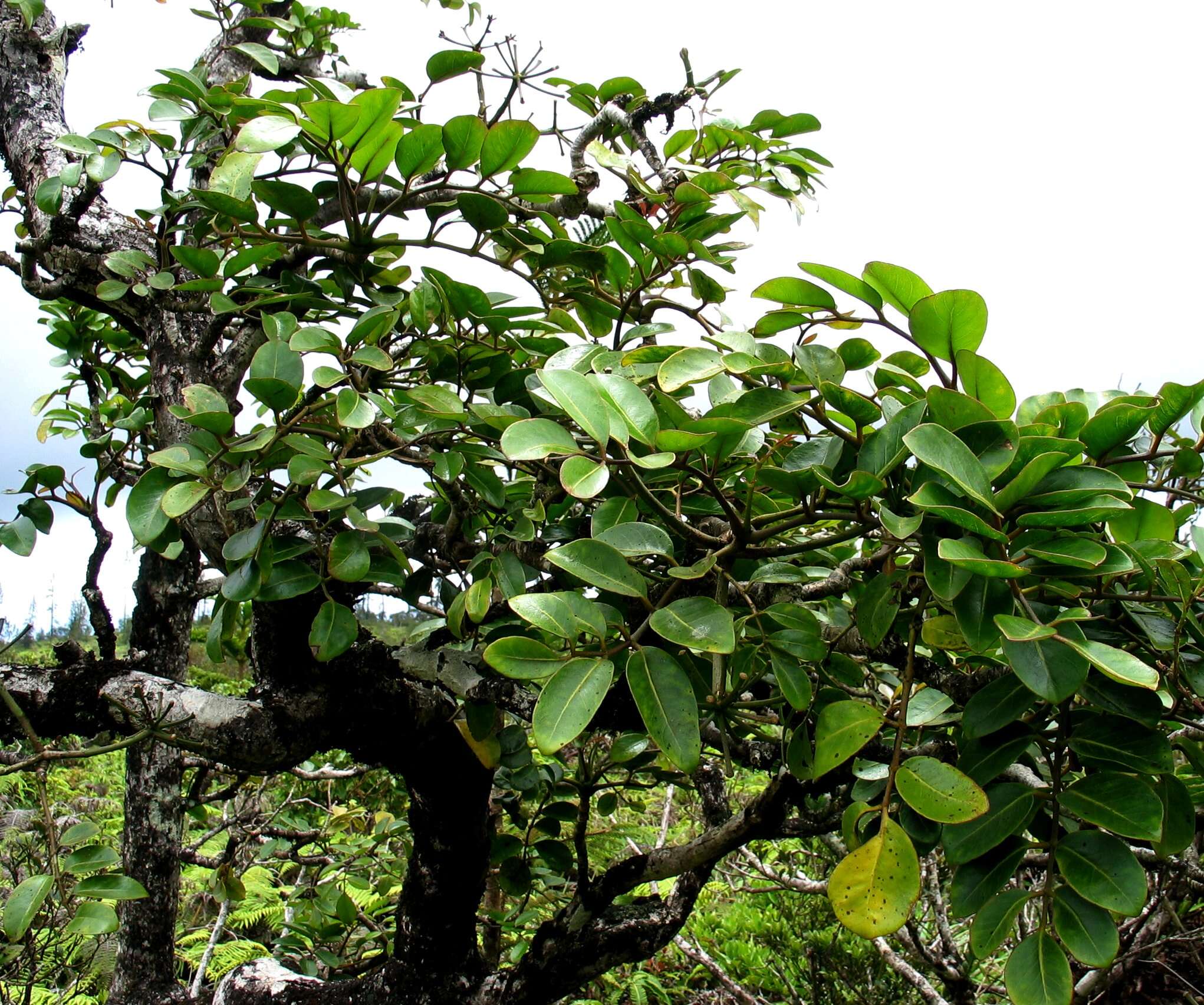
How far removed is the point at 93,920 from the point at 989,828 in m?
0.92

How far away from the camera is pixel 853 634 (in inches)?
Result: 37.4

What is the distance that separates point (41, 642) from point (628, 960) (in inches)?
348

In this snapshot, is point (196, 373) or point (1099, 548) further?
point (196, 373)

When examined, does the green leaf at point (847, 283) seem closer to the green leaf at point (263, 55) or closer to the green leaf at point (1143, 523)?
the green leaf at point (1143, 523)

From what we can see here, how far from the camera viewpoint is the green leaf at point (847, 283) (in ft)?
2.32

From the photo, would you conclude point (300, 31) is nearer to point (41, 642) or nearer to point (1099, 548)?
A: point (1099, 548)

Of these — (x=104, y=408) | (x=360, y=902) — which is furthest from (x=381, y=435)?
(x=360, y=902)

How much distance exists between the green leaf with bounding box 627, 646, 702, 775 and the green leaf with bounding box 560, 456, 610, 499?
0.14 meters

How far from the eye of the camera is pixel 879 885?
1.97 ft

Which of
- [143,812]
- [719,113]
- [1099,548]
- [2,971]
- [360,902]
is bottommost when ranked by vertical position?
[360,902]

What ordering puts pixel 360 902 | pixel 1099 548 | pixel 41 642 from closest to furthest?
pixel 1099 548 → pixel 360 902 → pixel 41 642

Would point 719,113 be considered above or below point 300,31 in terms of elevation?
below

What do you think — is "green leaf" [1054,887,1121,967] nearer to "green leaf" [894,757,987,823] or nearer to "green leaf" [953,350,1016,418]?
"green leaf" [894,757,987,823]

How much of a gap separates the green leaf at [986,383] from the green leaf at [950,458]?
11 cm
